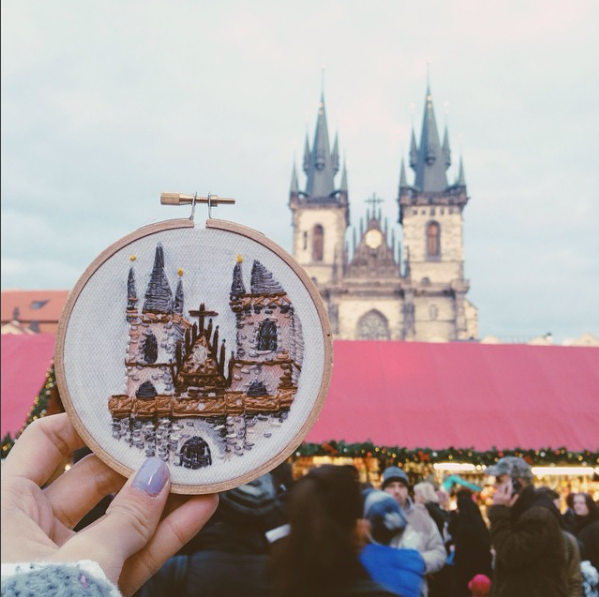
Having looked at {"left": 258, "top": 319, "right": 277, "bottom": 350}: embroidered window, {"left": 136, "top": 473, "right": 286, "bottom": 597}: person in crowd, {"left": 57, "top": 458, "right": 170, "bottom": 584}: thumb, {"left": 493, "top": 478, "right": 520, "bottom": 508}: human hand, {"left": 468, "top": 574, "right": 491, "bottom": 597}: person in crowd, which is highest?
{"left": 258, "top": 319, "right": 277, "bottom": 350}: embroidered window

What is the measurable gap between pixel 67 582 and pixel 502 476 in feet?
7.73

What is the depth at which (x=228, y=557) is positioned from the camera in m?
1.65

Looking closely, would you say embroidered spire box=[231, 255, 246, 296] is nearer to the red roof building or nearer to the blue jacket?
the blue jacket

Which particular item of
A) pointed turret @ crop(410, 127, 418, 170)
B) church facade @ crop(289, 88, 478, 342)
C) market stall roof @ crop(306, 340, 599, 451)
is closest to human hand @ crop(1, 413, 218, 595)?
market stall roof @ crop(306, 340, 599, 451)

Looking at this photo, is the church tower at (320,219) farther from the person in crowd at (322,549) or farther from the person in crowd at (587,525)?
the person in crowd at (322,549)

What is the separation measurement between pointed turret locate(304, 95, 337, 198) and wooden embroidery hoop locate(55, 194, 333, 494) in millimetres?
39810

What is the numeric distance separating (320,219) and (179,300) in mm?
38838

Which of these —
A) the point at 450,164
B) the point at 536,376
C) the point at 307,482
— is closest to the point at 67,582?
the point at 307,482

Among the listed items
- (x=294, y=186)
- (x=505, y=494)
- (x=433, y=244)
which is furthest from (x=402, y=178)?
(x=505, y=494)

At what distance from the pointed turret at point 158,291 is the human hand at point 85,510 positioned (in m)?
0.29

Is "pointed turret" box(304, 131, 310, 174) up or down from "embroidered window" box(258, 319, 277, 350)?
up

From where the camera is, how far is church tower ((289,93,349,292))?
38281 millimetres

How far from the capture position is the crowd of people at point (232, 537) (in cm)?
82

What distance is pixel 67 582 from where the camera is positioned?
2.31ft
